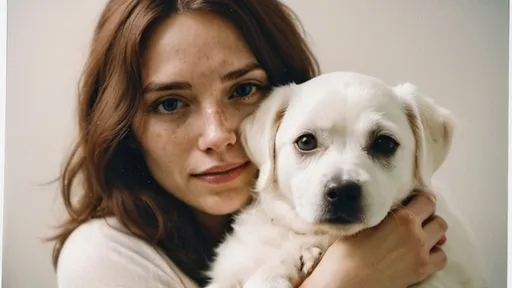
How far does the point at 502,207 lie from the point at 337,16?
0.53m

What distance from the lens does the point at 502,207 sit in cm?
114

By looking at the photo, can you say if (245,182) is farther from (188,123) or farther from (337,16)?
(337,16)

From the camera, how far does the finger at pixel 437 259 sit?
1.03 meters

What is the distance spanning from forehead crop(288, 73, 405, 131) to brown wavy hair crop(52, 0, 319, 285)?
14 cm

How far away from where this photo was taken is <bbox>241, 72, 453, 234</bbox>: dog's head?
3.14 feet

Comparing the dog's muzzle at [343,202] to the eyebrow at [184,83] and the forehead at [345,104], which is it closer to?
the forehead at [345,104]

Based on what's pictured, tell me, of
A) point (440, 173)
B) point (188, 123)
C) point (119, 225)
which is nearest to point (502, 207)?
point (440, 173)

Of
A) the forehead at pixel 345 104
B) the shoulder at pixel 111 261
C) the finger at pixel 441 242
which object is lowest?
the shoulder at pixel 111 261

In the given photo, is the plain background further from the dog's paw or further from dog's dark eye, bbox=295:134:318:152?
the dog's paw

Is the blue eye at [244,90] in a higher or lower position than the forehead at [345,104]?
lower

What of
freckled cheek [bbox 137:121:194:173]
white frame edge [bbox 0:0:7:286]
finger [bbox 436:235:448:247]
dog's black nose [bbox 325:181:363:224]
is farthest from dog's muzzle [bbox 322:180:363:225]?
white frame edge [bbox 0:0:7:286]

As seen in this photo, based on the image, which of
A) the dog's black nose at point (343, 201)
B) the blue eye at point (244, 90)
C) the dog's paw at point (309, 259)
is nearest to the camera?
the dog's black nose at point (343, 201)

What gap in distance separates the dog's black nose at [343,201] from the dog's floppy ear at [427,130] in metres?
0.20

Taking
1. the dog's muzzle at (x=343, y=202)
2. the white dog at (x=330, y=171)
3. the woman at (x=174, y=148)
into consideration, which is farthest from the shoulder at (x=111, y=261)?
the dog's muzzle at (x=343, y=202)
